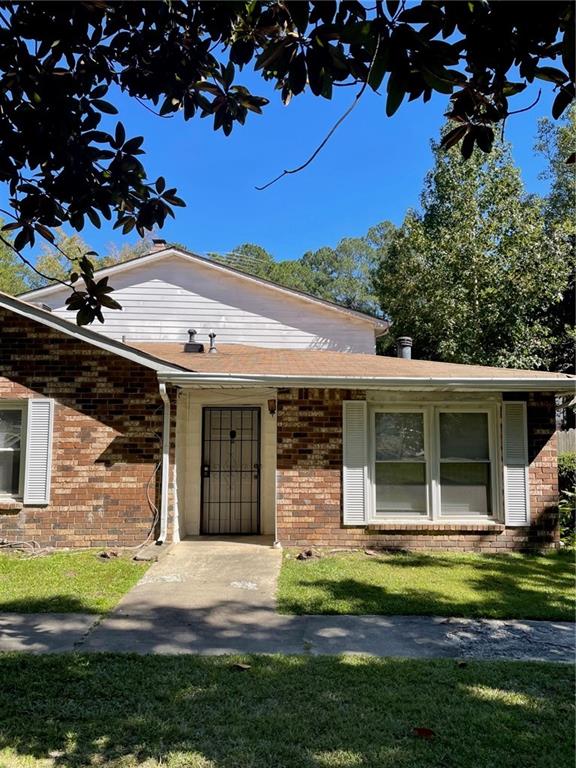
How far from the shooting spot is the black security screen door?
8.98 metres

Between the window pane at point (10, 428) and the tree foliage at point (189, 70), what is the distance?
5.20 m

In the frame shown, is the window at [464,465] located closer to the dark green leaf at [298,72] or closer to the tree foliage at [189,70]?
the tree foliage at [189,70]

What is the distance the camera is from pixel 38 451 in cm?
777

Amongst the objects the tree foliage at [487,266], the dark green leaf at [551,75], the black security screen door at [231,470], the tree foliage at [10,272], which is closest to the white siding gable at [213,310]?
the black security screen door at [231,470]

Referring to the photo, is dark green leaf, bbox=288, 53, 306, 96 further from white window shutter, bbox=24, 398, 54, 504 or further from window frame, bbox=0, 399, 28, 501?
window frame, bbox=0, 399, 28, 501

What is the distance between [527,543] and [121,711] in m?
6.44

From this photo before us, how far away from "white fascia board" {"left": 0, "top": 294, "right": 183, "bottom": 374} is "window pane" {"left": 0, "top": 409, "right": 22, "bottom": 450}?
1.42 meters

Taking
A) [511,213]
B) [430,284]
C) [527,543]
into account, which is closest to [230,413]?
[527,543]

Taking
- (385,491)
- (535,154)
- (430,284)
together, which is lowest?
(385,491)

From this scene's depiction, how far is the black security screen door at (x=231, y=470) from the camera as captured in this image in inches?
354

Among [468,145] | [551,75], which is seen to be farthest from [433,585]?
[551,75]

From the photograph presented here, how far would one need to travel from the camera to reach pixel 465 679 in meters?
3.76

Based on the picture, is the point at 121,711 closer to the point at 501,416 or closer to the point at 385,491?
the point at 385,491

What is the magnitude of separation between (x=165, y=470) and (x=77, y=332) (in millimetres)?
2324
